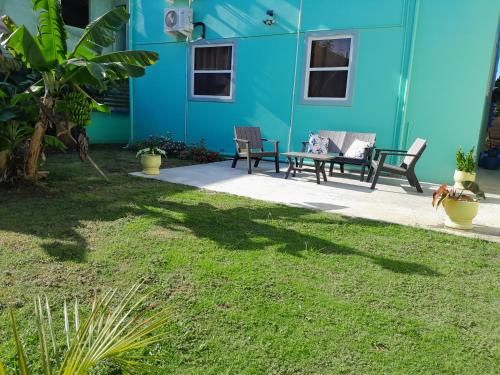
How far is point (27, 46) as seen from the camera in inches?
173

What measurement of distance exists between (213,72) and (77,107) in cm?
594

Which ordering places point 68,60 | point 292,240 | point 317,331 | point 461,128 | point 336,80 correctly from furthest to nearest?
point 336,80 → point 461,128 → point 68,60 → point 292,240 → point 317,331

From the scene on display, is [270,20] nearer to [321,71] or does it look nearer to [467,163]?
[321,71]

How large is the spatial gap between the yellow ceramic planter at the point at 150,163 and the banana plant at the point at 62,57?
2.07 metres

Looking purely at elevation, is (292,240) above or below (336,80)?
below

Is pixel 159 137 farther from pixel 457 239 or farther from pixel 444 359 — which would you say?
pixel 444 359

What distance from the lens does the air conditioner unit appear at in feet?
33.8

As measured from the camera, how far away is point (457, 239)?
4.30 metres

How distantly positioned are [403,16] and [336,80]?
184cm

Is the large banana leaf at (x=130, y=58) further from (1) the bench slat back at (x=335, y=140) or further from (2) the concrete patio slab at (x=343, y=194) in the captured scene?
(1) the bench slat back at (x=335, y=140)

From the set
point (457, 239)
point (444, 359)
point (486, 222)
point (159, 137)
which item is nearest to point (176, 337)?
point (444, 359)

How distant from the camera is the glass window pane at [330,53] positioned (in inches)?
343

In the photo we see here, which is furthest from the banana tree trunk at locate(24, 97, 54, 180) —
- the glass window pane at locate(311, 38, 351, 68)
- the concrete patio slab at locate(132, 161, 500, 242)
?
the glass window pane at locate(311, 38, 351, 68)

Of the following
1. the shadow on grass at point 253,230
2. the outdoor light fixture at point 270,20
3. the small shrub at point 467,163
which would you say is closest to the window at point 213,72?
the outdoor light fixture at point 270,20
